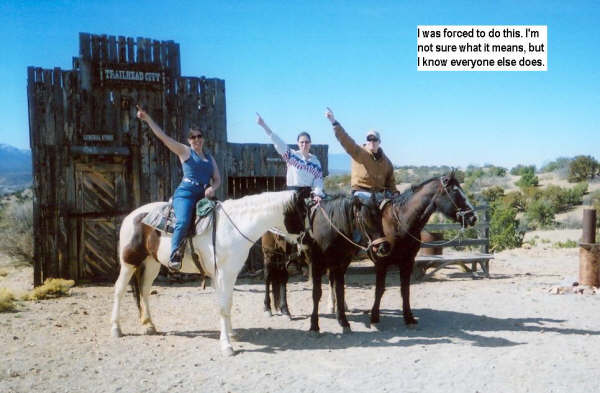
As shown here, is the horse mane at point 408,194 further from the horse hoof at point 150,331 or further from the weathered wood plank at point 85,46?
the weathered wood plank at point 85,46

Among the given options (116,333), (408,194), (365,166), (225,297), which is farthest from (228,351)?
(365,166)

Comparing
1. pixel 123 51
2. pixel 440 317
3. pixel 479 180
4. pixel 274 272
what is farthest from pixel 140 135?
pixel 479 180

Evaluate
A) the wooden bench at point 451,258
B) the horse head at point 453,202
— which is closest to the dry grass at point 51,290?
the horse head at point 453,202

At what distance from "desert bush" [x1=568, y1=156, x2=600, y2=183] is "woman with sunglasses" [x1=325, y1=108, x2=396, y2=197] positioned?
3041 centimetres

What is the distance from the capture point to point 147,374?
509cm

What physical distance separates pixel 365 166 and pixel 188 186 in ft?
8.78

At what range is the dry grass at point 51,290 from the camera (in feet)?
29.1

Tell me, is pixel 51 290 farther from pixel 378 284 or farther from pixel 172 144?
pixel 378 284

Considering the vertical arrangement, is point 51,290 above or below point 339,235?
below

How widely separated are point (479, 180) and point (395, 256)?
111 feet

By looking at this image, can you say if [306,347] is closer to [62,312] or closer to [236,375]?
[236,375]

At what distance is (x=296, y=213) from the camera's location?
5.74 meters

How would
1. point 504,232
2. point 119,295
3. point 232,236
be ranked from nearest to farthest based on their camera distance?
point 232,236, point 119,295, point 504,232

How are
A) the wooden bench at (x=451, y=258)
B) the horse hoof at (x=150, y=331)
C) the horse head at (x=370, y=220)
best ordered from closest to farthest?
1. the horse head at (x=370, y=220)
2. the horse hoof at (x=150, y=331)
3. the wooden bench at (x=451, y=258)
